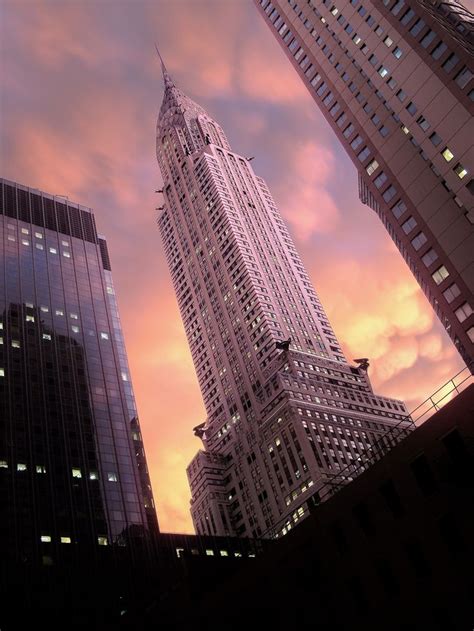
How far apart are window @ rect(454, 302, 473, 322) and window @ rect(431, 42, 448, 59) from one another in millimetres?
32059

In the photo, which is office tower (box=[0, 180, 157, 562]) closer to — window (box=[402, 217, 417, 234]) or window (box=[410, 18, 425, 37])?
window (box=[402, 217, 417, 234])

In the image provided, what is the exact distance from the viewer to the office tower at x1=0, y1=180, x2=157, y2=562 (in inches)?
4188

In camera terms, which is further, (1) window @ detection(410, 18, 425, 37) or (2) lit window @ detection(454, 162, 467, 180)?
(1) window @ detection(410, 18, 425, 37)

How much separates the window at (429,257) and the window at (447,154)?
12.2 m

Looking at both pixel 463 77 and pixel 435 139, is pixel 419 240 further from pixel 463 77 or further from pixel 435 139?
pixel 463 77

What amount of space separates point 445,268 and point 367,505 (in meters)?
42.6

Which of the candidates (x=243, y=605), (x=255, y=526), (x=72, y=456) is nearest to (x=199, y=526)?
(x=255, y=526)

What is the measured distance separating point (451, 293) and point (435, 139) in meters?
19.6

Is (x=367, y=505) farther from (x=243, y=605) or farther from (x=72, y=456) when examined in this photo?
(x=72, y=456)

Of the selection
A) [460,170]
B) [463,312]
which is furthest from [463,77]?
[463,312]

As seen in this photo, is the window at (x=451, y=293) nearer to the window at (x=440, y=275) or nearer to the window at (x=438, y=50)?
the window at (x=440, y=275)

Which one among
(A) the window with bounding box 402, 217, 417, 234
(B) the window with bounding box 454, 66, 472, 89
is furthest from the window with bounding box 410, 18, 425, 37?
(A) the window with bounding box 402, 217, 417, 234

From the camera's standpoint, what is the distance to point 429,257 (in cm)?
8656

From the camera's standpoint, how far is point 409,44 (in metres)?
87.6
